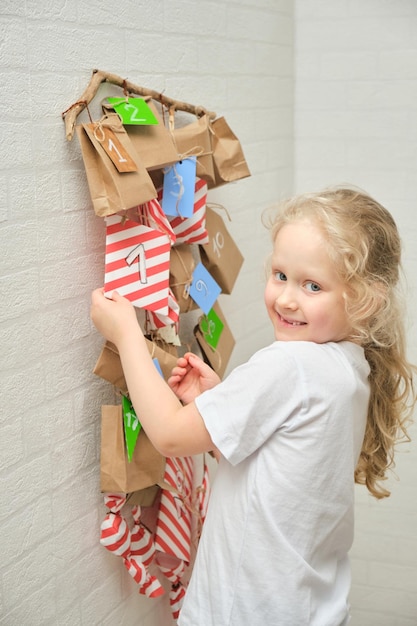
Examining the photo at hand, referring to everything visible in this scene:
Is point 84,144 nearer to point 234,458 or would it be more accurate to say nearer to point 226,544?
point 234,458

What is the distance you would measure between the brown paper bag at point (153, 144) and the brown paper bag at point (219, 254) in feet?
1.10

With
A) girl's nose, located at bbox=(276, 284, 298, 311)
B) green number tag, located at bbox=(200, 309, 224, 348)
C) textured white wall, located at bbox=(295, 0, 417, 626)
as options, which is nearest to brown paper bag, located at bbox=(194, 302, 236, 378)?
green number tag, located at bbox=(200, 309, 224, 348)

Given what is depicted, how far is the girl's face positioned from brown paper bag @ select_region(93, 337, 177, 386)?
0.33 meters

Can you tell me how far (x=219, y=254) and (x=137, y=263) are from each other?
17.2 inches

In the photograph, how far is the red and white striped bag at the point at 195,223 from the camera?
6.23ft

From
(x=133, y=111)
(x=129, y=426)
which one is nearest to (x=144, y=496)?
(x=129, y=426)

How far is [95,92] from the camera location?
5.30 ft

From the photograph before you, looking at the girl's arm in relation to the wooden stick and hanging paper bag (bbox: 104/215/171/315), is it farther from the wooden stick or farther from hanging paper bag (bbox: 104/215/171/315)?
the wooden stick

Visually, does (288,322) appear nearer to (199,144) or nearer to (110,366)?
(110,366)

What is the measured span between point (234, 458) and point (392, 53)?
1.73 metres

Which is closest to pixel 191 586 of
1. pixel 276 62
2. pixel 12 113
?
pixel 12 113

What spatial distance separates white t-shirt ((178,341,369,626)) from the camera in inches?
56.1

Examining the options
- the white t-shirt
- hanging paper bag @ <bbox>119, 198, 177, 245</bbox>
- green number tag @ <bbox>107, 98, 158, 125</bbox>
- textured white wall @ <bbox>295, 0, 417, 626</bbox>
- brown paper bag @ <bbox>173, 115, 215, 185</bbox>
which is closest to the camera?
the white t-shirt

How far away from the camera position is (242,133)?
238 centimetres
